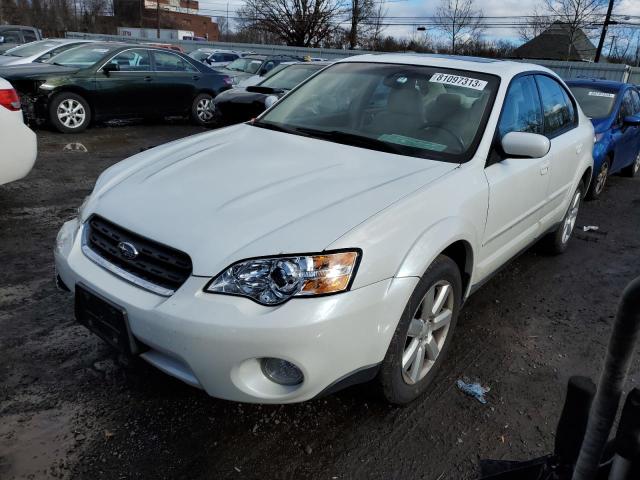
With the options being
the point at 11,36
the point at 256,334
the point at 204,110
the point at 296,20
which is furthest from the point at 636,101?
the point at 296,20

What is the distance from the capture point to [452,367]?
9.77 ft

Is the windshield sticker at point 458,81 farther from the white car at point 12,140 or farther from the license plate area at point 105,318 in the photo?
the white car at point 12,140

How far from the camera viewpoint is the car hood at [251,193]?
2.11 meters

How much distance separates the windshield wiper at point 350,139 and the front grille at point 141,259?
1371 millimetres

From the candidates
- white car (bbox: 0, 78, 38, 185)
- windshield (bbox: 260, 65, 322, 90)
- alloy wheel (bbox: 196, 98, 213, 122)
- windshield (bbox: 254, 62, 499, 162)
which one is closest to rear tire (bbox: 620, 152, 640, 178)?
windshield (bbox: 260, 65, 322, 90)

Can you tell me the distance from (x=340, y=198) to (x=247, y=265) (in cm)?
56

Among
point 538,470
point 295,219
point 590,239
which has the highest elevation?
point 295,219

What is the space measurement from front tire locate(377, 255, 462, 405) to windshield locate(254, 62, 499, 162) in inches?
28.4

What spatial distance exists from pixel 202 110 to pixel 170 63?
1074mm

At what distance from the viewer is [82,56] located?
30.6 ft

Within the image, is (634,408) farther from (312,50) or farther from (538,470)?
(312,50)

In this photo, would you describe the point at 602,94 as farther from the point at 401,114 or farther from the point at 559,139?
the point at 401,114

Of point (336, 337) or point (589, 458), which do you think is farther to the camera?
point (336, 337)

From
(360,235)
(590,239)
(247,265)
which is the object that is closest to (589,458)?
(360,235)
